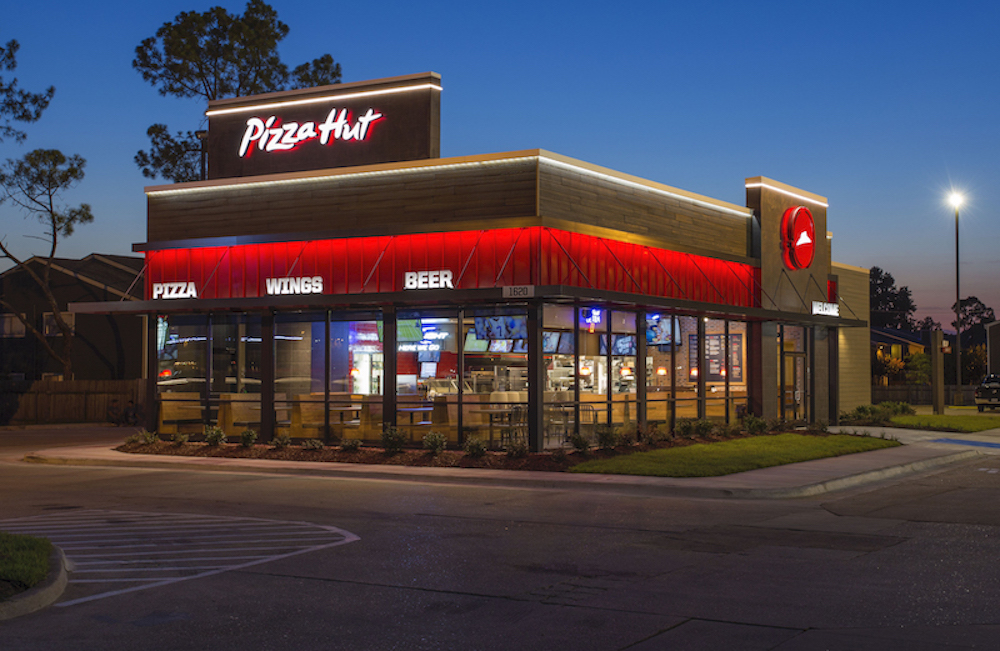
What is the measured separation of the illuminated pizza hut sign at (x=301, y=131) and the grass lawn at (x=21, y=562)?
15.8 meters

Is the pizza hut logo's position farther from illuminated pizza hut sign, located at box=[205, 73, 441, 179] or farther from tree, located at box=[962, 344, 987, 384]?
tree, located at box=[962, 344, 987, 384]

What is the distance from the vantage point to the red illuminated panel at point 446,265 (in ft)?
72.2

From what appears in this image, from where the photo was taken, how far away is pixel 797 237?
1236 inches

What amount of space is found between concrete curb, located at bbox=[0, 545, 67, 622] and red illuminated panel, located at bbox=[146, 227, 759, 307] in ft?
44.2

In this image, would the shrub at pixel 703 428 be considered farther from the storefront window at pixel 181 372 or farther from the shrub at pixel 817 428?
the storefront window at pixel 181 372

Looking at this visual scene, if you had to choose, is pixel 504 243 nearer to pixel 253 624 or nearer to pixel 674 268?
pixel 674 268

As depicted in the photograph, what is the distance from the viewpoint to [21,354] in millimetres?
51000

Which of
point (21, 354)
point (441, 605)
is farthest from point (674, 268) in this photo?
point (21, 354)

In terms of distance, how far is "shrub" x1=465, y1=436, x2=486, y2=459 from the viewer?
2064 cm

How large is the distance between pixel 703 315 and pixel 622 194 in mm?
4819

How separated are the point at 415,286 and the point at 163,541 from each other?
11.9 m

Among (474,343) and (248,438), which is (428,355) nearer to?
(474,343)

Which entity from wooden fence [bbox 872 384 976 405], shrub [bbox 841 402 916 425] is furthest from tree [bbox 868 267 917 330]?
shrub [bbox 841 402 916 425]

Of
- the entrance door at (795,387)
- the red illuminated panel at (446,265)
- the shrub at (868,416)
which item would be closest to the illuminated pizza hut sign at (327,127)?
the red illuminated panel at (446,265)
